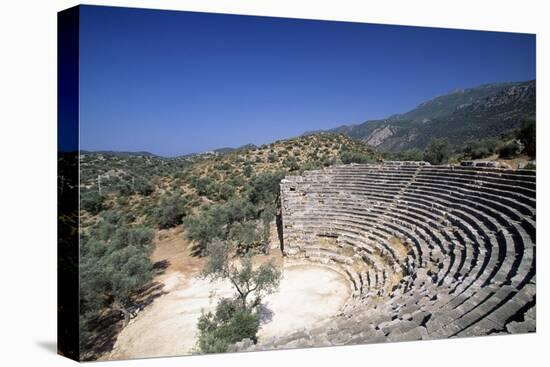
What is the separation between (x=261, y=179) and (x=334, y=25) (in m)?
7.10

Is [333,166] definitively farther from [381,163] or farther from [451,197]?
[451,197]

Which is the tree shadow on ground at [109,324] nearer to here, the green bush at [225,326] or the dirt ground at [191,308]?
the dirt ground at [191,308]

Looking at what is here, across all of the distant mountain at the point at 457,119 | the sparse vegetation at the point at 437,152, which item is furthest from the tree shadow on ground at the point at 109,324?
the sparse vegetation at the point at 437,152

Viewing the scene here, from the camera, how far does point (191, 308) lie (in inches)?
256

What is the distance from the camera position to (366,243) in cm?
1054

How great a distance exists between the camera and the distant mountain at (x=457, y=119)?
783 centimetres

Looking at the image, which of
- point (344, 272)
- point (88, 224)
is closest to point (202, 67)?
point (88, 224)

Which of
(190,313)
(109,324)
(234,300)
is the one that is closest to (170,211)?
(109,324)

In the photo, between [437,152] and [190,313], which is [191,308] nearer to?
[190,313]

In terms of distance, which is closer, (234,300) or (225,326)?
(225,326)

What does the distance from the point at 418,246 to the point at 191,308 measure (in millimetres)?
5503

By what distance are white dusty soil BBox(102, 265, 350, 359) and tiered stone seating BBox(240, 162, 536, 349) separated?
350mm

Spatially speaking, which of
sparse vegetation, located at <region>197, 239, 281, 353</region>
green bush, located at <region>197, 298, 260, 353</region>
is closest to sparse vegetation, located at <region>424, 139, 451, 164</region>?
sparse vegetation, located at <region>197, 239, 281, 353</region>

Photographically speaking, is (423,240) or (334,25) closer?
(334,25)
